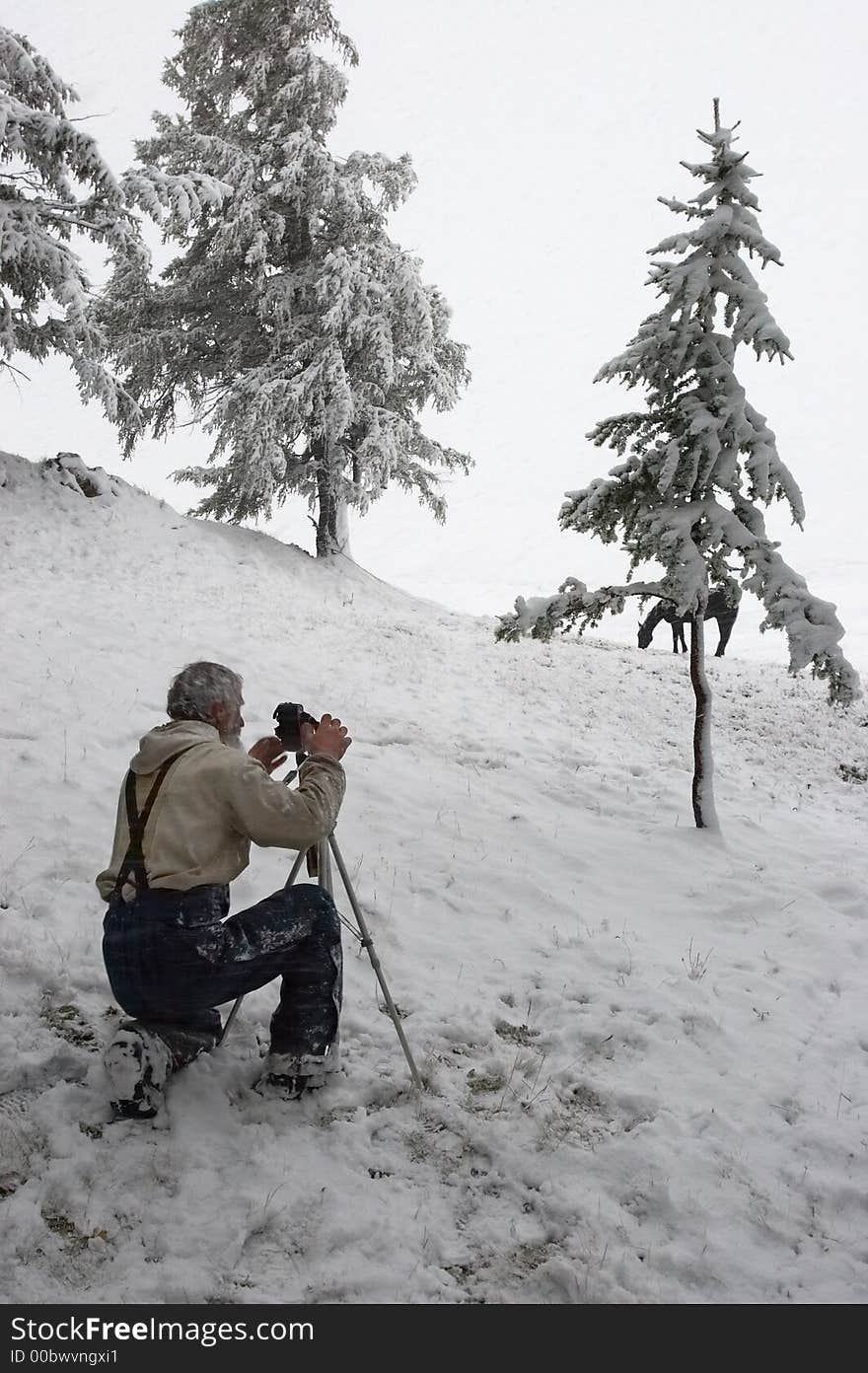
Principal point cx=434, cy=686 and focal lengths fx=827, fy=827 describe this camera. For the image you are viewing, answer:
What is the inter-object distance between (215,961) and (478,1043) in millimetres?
2007

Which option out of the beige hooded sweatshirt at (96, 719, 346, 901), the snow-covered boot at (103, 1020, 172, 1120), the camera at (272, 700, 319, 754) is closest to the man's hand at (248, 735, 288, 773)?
the camera at (272, 700, 319, 754)

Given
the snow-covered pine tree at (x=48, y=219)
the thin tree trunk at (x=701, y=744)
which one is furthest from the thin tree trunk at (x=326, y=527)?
the thin tree trunk at (x=701, y=744)

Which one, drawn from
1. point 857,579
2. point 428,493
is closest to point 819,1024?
point 428,493

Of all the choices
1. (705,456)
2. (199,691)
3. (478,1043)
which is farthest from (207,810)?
(705,456)

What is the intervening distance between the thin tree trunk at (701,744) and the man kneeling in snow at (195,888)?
21.1 feet

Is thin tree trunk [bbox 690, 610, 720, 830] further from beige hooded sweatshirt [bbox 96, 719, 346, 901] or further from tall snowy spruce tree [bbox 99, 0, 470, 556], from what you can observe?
tall snowy spruce tree [bbox 99, 0, 470, 556]

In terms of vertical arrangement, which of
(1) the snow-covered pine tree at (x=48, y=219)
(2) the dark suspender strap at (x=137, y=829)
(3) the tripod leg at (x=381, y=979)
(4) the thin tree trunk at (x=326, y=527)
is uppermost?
(1) the snow-covered pine tree at (x=48, y=219)

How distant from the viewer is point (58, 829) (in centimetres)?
672

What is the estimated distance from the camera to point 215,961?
3.89 meters

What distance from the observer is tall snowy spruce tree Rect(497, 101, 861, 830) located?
877cm

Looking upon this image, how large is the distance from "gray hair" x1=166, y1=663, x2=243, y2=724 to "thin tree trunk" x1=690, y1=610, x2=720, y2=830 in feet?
21.6

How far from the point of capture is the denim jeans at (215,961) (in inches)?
150

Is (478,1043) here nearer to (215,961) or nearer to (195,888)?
(215,961)

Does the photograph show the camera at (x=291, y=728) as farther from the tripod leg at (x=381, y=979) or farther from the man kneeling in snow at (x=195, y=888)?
the tripod leg at (x=381, y=979)
